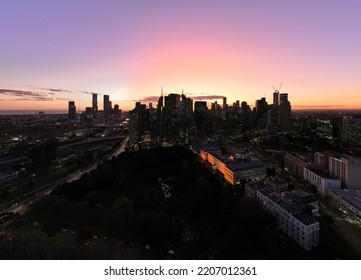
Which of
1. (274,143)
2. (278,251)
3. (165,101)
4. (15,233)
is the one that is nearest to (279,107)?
(274,143)

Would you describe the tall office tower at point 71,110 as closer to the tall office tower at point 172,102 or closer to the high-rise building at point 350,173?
the tall office tower at point 172,102

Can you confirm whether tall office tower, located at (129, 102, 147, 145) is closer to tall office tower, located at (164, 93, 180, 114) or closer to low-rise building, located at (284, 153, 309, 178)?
tall office tower, located at (164, 93, 180, 114)

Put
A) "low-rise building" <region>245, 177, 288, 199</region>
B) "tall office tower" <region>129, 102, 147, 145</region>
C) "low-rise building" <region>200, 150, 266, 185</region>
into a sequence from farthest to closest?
"tall office tower" <region>129, 102, 147, 145</region> → "low-rise building" <region>200, 150, 266, 185</region> → "low-rise building" <region>245, 177, 288, 199</region>

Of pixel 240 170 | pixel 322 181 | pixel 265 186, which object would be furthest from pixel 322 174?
pixel 240 170

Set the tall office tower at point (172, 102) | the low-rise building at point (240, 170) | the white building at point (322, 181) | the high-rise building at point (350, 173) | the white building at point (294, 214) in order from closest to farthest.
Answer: the white building at point (294, 214) → the white building at point (322, 181) → the high-rise building at point (350, 173) → the low-rise building at point (240, 170) → the tall office tower at point (172, 102)

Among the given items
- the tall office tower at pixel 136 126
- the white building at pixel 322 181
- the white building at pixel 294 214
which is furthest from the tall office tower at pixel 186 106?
the white building at pixel 294 214

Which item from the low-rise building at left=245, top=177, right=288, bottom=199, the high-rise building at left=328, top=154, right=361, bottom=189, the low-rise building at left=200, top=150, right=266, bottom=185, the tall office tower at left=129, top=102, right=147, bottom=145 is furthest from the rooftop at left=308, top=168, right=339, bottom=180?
the tall office tower at left=129, top=102, right=147, bottom=145
